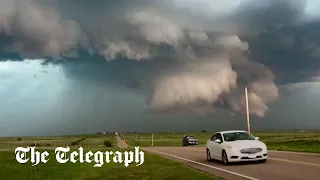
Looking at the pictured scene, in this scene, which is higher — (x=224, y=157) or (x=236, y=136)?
(x=236, y=136)

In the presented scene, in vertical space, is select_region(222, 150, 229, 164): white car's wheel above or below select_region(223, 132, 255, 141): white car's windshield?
below

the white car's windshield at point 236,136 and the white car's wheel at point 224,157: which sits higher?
the white car's windshield at point 236,136

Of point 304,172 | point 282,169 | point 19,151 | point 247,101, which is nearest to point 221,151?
point 282,169

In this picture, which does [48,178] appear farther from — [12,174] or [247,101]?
[247,101]

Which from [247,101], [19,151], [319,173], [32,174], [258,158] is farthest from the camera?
[247,101]

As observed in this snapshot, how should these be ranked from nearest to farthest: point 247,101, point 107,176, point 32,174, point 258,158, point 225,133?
1. point 107,176
2. point 32,174
3. point 258,158
4. point 225,133
5. point 247,101

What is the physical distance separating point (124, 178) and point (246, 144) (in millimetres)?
7208

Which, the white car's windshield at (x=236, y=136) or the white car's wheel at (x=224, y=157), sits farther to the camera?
the white car's windshield at (x=236, y=136)

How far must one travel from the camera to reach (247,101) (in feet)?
151

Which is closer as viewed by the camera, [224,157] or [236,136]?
[224,157]

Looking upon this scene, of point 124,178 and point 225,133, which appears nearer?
point 124,178

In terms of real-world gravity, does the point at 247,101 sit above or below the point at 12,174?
above

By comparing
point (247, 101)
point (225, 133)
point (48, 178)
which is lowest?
point (48, 178)

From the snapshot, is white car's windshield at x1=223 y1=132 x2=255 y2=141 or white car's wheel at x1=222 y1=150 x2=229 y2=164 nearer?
white car's wheel at x1=222 y1=150 x2=229 y2=164
